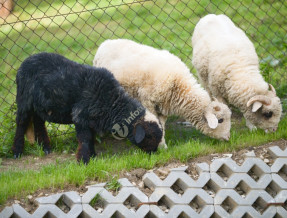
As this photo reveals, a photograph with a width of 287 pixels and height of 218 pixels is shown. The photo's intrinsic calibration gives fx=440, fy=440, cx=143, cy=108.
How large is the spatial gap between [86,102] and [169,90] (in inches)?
44.0

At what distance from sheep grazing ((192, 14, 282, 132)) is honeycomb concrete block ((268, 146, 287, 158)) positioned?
66 cm

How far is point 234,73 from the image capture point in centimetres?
603

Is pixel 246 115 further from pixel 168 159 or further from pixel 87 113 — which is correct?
pixel 87 113

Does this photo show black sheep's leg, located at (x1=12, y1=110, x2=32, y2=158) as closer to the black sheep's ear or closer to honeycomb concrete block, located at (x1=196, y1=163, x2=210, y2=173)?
the black sheep's ear

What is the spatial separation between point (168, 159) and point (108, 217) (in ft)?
3.64

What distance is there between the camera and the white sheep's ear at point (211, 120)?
213 inches

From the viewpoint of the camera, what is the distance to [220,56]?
6.14 m

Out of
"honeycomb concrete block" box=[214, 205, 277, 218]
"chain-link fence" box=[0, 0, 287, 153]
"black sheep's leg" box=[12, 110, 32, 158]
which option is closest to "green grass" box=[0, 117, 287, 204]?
"black sheep's leg" box=[12, 110, 32, 158]

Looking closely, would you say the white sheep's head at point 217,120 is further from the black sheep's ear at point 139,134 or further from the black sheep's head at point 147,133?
the black sheep's ear at point 139,134

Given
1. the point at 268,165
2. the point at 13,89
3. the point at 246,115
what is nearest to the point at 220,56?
the point at 246,115

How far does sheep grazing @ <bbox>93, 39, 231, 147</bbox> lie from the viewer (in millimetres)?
5598

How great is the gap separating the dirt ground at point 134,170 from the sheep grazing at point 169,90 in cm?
48

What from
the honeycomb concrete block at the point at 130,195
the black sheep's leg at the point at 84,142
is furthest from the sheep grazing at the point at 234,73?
the honeycomb concrete block at the point at 130,195

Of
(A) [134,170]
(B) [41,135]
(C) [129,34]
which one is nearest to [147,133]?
(A) [134,170]
